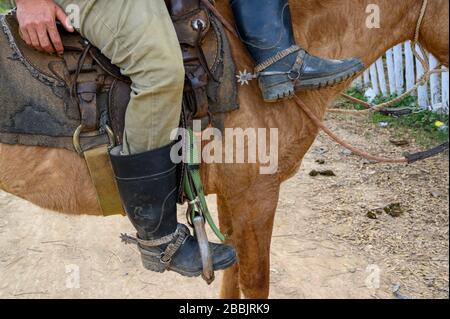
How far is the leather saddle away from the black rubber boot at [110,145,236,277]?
17 centimetres

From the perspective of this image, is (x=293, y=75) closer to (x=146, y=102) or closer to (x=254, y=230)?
(x=146, y=102)

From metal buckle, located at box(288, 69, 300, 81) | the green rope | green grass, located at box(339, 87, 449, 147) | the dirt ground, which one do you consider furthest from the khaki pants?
green grass, located at box(339, 87, 449, 147)

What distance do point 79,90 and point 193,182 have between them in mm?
676

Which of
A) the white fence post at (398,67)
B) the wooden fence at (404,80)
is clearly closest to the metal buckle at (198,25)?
the wooden fence at (404,80)

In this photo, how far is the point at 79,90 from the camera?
6.49 feet

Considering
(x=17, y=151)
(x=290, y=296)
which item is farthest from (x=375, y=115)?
(x=17, y=151)

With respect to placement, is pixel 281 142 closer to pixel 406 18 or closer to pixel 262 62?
pixel 262 62

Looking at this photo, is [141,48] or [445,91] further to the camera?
[445,91]

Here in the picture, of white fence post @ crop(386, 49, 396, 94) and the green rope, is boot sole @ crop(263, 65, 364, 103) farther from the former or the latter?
white fence post @ crop(386, 49, 396, 94)

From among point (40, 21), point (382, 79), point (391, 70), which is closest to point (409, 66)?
point (391, 70)

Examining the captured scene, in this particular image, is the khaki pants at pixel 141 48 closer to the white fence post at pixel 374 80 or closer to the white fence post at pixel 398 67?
the white fence post at pixel 398 67

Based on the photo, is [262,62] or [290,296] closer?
Result: [262,62]

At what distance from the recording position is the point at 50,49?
6.43 feet

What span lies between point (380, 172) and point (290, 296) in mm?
Result: 2030
